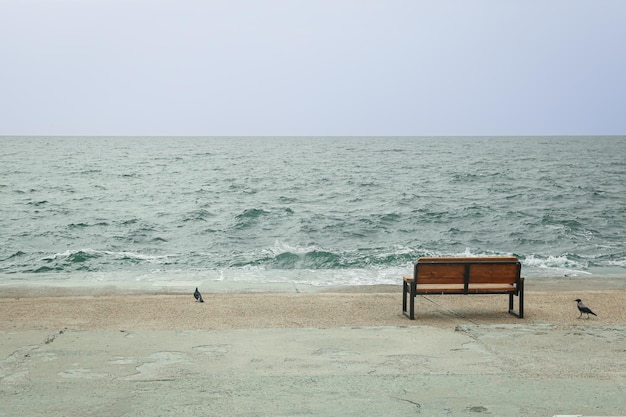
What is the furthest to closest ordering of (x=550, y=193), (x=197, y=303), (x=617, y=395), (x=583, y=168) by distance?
(x=583, y=168) < (x=550, y=193) < (x=197, y=303) < (x=617, y=395)

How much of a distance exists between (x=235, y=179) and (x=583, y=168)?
1217 inches

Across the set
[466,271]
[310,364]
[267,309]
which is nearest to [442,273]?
[466,271]

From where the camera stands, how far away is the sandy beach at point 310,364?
17.0 ft

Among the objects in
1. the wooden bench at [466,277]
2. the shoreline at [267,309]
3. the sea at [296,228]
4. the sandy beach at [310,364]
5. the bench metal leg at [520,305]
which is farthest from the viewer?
the sea at [296,228]

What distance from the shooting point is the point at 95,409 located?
16.7 ft

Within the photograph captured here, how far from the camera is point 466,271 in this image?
9383 mm

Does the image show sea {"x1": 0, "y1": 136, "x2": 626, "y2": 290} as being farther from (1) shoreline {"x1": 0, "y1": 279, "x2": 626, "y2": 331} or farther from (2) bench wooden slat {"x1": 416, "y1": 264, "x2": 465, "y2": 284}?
(2) bench wooden slat {"x1": 416, "y1": 264, "x2": 465, "y2": 284}

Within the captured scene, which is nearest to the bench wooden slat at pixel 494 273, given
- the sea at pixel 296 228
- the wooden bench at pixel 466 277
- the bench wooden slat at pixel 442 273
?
the wooden bench at pixel 466 277

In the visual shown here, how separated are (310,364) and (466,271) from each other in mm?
3798

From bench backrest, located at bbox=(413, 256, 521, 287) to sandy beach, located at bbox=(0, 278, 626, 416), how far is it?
521 millimetres

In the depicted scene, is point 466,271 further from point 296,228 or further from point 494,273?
point 296,228

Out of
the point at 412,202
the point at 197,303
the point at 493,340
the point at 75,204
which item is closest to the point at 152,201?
the point at 75,204

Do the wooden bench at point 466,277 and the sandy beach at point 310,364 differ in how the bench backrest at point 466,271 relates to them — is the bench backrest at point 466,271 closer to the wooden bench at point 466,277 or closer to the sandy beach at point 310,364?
the wooden bench at point 466,277

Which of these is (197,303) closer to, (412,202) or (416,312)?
(416,312)
